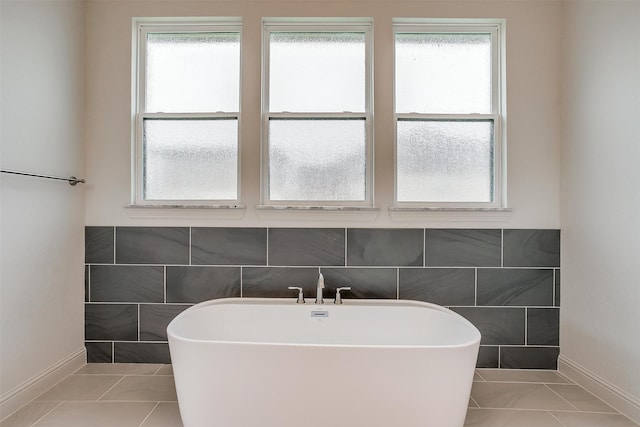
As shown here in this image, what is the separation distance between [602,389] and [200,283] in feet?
7.82

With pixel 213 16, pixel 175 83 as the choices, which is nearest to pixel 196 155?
pixel 175 83

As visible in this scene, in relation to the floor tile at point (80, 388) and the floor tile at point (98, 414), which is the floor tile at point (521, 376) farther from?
the floor tile at point (80, 388)

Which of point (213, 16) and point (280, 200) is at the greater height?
point (213, 16)

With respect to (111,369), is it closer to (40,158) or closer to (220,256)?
(220,256)

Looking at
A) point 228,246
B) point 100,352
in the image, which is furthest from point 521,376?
point 100,352

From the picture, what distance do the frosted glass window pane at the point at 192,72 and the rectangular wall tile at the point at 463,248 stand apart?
1617 millimetres

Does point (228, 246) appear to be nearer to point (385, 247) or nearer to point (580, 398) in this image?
point (385, 247)

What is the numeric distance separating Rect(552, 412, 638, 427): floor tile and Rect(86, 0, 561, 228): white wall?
105 centimetres

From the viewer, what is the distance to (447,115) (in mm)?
2285

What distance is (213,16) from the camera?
88.0 inches

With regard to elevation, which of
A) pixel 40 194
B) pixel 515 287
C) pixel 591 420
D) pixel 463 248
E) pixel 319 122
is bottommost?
pixel 591 420

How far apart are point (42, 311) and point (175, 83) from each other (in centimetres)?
160

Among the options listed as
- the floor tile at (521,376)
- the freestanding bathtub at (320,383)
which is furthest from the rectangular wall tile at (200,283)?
the floor tile at (521,376)

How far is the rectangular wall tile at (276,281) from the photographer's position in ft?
7.25
